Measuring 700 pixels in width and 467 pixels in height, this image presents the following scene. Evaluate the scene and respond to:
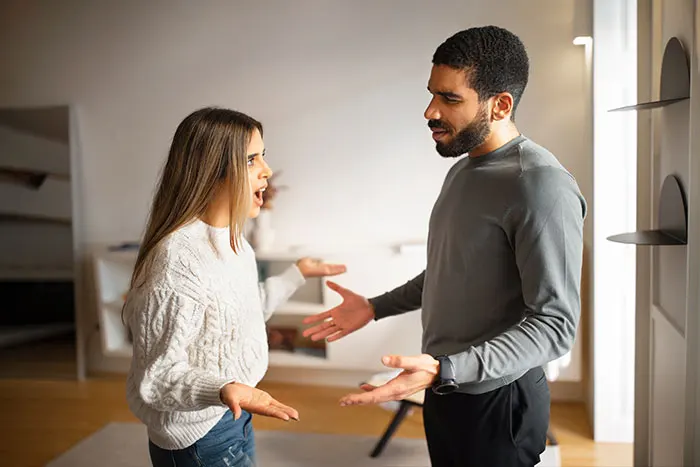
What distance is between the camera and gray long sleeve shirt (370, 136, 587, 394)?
4.60ft

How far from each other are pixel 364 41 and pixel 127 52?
4.82 ft

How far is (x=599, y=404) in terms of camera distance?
3326 mm

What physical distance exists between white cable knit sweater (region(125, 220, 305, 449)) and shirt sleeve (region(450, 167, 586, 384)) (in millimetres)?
540

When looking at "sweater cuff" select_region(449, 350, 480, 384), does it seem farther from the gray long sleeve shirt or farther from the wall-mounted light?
the wall-mounted light

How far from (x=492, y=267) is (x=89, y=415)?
2989mm

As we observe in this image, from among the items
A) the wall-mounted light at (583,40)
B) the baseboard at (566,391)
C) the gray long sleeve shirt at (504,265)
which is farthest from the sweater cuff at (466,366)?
the baseboard at (566,391)

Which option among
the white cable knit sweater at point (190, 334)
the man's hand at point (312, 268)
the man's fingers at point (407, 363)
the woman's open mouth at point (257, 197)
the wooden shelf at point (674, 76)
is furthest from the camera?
the man's hand at point (312, 268)

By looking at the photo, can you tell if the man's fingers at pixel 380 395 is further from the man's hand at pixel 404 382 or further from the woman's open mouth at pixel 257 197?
the woman's open mouth at pixel 257 197

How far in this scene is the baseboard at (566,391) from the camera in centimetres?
390

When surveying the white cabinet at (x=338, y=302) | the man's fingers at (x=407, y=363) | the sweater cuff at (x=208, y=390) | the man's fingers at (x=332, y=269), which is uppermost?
the man's fingers at (x=332, y=269)

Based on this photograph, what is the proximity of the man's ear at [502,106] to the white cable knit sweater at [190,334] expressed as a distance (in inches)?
26.3

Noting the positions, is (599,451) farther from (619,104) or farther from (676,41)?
(676,41)

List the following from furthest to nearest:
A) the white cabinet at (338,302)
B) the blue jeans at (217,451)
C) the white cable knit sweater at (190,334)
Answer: the white cabinet at (338,302), the blue jeans at (217,451), the white cable knit sweater at (190,334)

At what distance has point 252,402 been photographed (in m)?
1.41
